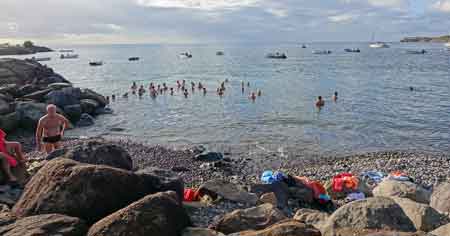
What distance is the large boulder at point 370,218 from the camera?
6.85m

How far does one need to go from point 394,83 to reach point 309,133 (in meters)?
29.6

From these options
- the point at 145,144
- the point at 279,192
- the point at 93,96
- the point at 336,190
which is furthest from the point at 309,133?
the point at 93,96

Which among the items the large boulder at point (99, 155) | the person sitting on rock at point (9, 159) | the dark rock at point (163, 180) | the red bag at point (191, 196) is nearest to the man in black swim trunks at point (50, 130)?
the person sitting on rock at point (9, 159)

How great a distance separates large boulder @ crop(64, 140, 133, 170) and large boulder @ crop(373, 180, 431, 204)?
22.9 ft

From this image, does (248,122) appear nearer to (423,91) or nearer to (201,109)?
(201,109)

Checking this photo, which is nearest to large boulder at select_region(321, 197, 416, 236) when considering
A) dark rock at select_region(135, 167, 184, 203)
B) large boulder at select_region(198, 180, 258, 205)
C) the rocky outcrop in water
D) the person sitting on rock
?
large boulder at select_region(198, 180, 258, 205)

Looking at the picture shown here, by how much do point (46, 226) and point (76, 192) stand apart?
34.9 inches

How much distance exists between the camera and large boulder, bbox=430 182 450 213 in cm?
1002

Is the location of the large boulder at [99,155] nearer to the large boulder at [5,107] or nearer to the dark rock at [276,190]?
the dark rock at [276,190]

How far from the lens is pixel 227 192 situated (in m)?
9.80

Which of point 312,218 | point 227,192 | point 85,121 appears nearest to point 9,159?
point 227,192

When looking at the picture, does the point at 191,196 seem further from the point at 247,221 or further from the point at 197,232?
the point at 197,232

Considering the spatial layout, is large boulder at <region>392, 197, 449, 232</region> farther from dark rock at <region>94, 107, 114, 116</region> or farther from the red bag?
dark rock at <region>94, 107, 114, 116</region>

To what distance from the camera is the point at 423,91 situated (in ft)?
136
